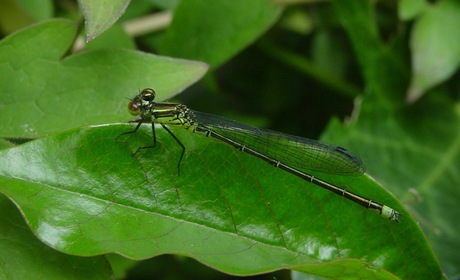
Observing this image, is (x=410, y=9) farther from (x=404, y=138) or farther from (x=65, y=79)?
(x=65, y=79)

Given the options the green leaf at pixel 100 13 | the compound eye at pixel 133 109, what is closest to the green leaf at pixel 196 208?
the compound eye at pixel 133 109

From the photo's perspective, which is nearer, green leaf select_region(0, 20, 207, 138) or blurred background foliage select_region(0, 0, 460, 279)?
green leaf select_region(0, 20, 207, 138)

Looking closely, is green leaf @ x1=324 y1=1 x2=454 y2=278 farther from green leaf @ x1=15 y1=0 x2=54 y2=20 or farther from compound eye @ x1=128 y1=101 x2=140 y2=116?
green leaf @ x1=15 y1=0 x2=54 y2=20

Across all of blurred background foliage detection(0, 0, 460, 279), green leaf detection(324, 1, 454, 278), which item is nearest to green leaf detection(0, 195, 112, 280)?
blurred background foliage detection(0, 0, 460, 279)

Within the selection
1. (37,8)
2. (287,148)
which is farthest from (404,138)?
(37,8)

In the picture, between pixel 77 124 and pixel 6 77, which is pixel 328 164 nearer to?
pixel 77 124

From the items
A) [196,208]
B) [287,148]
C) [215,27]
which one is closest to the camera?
[196,208]

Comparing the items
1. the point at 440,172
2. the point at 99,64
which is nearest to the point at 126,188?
the point at 99,64

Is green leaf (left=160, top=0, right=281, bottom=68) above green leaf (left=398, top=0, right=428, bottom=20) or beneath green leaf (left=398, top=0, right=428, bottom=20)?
beneath
